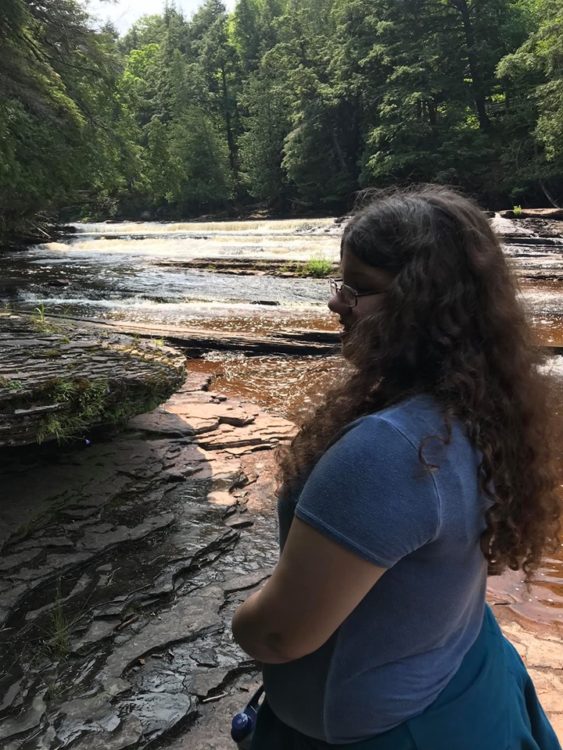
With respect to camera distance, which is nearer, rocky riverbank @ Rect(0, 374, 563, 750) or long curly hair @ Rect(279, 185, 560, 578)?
long curly hair @ Rect(279, 185, 560, 578)

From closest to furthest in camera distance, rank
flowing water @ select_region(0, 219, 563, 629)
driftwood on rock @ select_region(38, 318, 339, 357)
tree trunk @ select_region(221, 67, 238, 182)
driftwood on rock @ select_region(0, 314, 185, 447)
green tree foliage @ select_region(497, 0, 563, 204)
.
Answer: driftwood on rock @ select_region(0, 314, 185, 447) → flowing water @ select_region(0, 219, 563, 629) → driftwood on rock @ select_region(38, 318, 339, 357) → green tree foliage @ select_region(497, 0, 563, 204) → tree trunk @ select_region(221, 67, 238, 182)

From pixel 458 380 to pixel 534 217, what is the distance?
67.5 feet

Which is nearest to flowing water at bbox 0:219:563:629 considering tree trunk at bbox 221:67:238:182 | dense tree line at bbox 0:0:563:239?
dense tree line at bbox 0:0:563:239

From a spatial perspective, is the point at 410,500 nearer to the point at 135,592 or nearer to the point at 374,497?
the point at 374,497

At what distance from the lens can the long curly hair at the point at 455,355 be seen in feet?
3.13

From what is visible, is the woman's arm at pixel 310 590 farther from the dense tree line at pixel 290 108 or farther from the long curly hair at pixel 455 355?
the dense tree line at pixel 290 108

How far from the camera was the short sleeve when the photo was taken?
82 centimetres

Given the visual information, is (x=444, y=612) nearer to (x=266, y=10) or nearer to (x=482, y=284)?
(x=482, y=284)

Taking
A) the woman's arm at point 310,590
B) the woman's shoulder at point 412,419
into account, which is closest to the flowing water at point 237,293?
the woman's shoulder at point 412,419

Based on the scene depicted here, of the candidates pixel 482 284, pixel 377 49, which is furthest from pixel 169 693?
pixel 377 49

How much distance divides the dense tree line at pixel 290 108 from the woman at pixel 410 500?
38.0 feet

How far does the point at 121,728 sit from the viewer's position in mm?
1979

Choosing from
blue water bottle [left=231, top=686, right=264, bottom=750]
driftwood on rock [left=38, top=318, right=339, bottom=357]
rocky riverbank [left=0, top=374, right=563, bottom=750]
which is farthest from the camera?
driftwood on rock [left=38, top=318, right=339, bottom=357]

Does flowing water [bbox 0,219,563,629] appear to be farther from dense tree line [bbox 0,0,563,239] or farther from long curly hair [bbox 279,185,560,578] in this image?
dense tree line [bbox 0,0,563,239]
